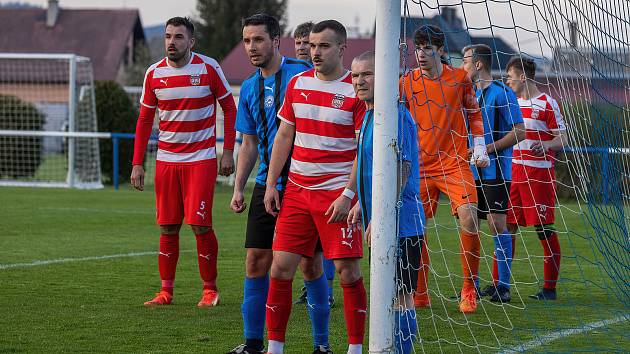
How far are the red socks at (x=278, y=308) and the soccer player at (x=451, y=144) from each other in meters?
1.86

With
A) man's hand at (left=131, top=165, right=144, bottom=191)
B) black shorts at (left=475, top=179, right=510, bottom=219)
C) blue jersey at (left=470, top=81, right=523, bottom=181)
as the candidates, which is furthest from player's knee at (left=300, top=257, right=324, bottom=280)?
black shorts at (left=475, top=179, right=510, bottom=219)

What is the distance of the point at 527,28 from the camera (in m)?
6.00

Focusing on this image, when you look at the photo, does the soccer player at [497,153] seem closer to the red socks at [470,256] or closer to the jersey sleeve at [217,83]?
the red socks at [470,256]

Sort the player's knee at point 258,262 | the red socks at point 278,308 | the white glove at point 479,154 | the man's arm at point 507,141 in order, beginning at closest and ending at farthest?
the red socks at point 278,308
the player's knee at point 258,262
the white glove at point 479,154
the man's arm at point 507,141

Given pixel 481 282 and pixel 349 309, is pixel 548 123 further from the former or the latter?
pixel 349 309

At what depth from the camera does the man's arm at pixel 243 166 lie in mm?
6645

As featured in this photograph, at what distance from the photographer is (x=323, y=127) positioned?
596 cm

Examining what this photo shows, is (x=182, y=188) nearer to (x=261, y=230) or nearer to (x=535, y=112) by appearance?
(x=261, y=230)

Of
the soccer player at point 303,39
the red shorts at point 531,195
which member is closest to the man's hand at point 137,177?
the soccer player at point 303,39

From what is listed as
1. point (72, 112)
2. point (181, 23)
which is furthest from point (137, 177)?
point (72, 112)

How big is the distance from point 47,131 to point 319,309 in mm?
17813

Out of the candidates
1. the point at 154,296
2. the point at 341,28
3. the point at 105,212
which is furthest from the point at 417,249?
the point at 105,212

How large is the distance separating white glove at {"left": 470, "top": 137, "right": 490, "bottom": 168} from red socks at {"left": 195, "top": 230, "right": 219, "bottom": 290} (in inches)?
78.6

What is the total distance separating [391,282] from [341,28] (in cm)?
154
